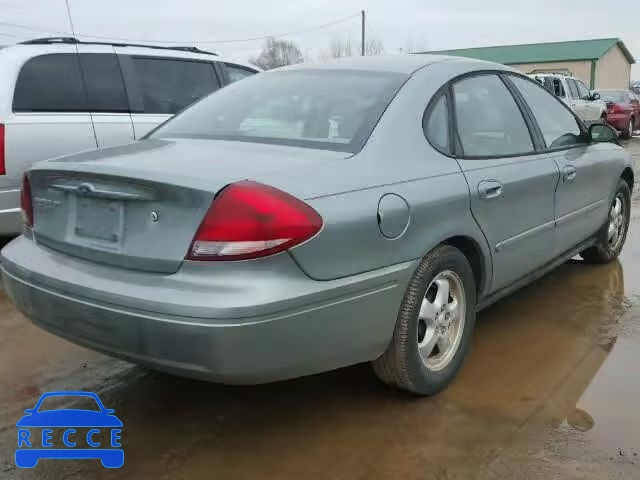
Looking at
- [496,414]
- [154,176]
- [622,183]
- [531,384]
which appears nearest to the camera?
[154,176]

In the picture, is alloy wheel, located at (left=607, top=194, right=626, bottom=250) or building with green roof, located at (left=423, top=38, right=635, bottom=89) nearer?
alloy wheel, located at (left=607, top=194, right=626, bottom=250)

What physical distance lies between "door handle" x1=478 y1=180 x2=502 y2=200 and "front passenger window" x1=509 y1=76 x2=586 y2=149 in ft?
2.94

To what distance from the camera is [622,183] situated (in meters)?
5.11

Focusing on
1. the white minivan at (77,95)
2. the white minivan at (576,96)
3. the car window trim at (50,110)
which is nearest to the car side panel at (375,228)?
the white minivan at (77,95)

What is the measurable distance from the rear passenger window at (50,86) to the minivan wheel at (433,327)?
3.54 metres

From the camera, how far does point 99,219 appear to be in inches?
97.9

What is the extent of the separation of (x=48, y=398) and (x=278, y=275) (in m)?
1.51

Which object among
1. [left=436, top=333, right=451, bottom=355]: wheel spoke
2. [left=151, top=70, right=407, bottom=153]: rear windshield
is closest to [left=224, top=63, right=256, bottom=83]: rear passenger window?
[left=151, top=70, right=407, bottom=153]: rear windshield

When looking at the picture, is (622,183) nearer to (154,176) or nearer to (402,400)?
(402,400)

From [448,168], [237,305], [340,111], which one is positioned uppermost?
[340,111]

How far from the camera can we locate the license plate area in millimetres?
2414

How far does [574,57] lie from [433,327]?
42.8 metres

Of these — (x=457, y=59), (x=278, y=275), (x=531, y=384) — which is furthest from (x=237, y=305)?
(x=457, y=59)

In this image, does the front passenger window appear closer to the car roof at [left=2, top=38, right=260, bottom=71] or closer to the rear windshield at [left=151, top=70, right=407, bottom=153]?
the rear windshield at [left=151, top=70, right=407, bottom=153]
